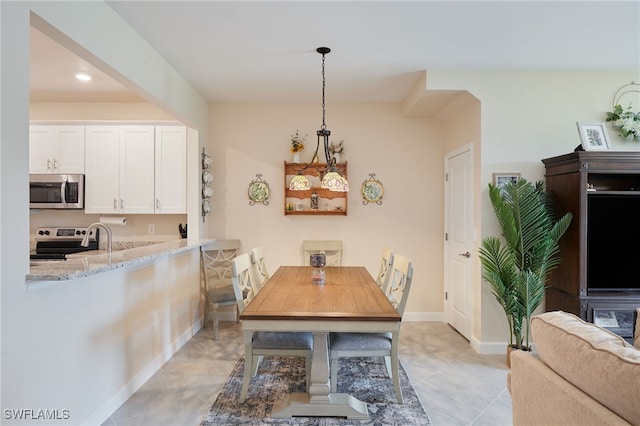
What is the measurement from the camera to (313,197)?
4.39 metres

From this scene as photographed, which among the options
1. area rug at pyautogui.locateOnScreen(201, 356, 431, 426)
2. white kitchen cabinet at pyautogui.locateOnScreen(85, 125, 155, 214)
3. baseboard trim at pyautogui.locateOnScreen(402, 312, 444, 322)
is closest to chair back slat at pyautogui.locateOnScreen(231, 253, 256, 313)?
area rug at pyautogui.locateOnScreen(201, 356, 431, 426)

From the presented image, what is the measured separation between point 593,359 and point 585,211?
7.20 ft

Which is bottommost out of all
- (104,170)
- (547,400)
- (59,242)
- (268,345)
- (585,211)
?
(268,345)

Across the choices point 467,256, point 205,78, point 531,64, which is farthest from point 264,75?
point 467,256

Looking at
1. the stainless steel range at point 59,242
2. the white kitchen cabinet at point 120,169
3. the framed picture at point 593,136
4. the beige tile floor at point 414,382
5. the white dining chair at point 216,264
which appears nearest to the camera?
the beige tile floor at point 414,382

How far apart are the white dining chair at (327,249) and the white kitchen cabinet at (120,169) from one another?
181 cm

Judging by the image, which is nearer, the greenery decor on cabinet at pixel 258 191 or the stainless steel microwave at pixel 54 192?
the stainless steel microwave at pixel 54 192

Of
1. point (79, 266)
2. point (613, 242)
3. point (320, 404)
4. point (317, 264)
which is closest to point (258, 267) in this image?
point (317, 264)

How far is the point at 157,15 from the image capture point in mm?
2465

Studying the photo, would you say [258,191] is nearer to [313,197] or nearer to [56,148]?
[313,197]

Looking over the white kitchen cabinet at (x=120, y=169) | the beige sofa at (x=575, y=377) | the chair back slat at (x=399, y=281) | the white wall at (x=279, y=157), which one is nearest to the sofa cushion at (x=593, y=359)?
the beige sofa at (x=575, y=377)

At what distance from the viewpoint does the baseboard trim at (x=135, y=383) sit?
2207mm

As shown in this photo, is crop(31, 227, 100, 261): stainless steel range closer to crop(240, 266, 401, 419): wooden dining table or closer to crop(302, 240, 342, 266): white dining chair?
crop(302, 240, 342, 266): white dining chair

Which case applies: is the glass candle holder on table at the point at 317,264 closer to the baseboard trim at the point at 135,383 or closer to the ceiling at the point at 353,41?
A: the baseboard trim at the point at 135,383
